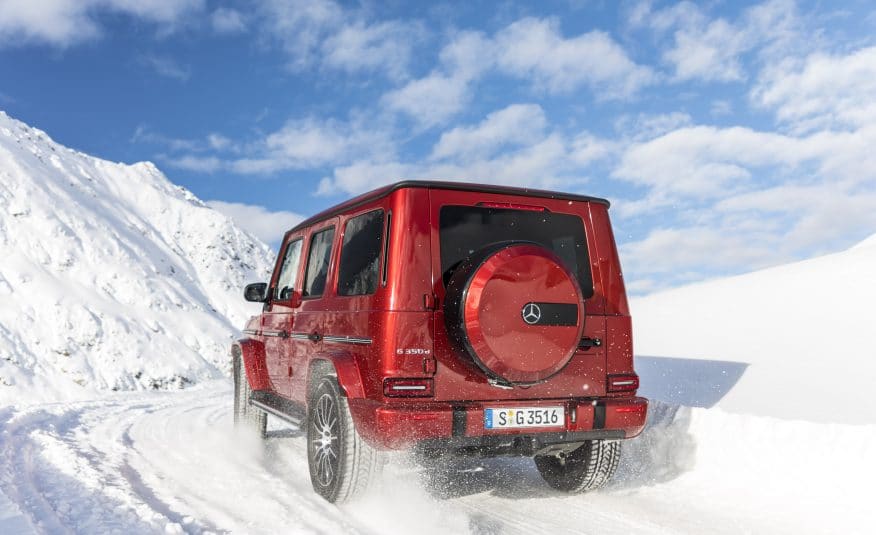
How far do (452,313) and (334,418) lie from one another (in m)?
1.06

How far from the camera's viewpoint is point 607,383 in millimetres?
4066

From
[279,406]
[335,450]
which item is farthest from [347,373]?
[279,406]

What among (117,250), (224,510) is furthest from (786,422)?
(117,250)

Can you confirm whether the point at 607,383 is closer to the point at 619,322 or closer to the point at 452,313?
the point at 619,322

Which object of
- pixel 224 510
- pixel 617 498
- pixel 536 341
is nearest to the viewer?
pixel 536 341

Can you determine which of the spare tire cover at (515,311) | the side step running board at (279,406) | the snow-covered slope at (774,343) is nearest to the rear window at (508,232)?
the spare tire cover at (515,311)

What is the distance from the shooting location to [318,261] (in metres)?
4.99

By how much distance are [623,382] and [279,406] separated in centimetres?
270

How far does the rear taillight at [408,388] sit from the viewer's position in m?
3.59

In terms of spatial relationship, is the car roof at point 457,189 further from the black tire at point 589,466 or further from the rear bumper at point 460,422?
the black tire at point 589,466

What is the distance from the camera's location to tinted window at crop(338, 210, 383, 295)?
3.95 m

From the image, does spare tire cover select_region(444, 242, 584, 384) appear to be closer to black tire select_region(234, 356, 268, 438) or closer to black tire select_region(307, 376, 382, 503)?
black tire select_region(307, 376, 382, 503)

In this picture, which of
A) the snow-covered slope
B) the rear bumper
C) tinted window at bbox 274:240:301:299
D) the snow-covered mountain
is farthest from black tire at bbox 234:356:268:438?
the snow-covered mountain

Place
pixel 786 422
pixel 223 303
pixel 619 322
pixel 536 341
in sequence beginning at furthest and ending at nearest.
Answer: pixel 223 303 < pixel 786 422 < pixel 619 322 < pixel 536 341
